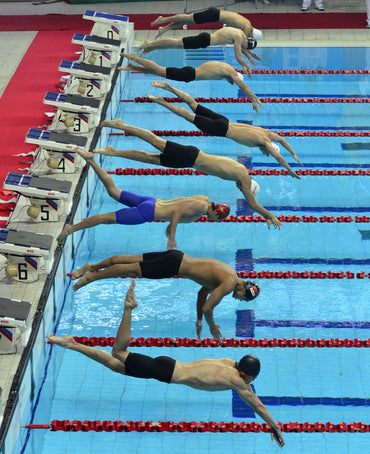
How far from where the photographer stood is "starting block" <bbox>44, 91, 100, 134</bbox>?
927 centimetres

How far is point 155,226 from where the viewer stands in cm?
803

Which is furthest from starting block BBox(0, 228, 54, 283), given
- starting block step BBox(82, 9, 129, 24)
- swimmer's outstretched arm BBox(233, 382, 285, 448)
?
starting block step BBox(82, 9, 129, 24)

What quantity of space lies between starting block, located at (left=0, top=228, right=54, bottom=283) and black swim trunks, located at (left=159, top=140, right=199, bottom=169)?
1.12m

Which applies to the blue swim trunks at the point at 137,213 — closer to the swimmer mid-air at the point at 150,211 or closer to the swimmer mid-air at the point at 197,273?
the swimmer mid-air at the point at 150,211

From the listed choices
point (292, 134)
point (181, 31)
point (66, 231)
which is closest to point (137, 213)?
point (66, 231)

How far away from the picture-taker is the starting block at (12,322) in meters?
6.16

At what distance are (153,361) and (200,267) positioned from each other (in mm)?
938

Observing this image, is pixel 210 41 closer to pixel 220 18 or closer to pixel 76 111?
pixel 220 18

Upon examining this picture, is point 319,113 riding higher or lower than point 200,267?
lower

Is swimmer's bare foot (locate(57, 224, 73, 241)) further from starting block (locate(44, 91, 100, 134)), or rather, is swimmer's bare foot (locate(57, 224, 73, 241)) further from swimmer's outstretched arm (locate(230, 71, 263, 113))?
starting block (locate(44, 91, 100, 134))

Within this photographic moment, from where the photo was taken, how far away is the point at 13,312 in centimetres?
622

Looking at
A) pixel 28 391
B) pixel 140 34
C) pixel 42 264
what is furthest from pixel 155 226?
pixel 140 34

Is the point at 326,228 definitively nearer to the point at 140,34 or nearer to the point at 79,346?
the point at 79,346

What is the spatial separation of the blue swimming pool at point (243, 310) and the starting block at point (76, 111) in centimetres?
31
